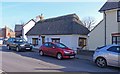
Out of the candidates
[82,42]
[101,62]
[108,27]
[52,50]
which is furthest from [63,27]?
[101,62]

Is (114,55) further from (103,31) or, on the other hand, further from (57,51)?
(103,31)

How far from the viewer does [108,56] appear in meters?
14.6

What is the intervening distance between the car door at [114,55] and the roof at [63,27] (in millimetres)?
15813

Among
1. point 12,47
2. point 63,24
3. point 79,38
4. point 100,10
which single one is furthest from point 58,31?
point 100,10

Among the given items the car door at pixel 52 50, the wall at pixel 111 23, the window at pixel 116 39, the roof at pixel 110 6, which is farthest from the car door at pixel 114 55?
the roof at pixel 110 6

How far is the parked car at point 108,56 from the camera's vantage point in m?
14.2

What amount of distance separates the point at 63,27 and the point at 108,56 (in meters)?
19.3

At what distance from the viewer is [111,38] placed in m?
23.3

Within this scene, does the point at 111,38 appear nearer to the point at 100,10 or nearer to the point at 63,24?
the point at 100,10

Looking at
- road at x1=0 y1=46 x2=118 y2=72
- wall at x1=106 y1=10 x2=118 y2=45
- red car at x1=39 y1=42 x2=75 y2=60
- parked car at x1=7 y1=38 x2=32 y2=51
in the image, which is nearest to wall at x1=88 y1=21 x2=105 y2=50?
wall at x1=106 y1=10 x2=118 y2=45

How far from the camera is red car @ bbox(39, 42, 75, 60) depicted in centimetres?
1967

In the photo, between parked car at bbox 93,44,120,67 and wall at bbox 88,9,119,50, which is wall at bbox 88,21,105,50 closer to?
wall at bbox 88,9,119,50

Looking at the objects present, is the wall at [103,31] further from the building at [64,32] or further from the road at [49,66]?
the road at [49,66]

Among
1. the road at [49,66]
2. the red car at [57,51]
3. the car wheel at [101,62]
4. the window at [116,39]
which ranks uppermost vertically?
the window at [116,39]
